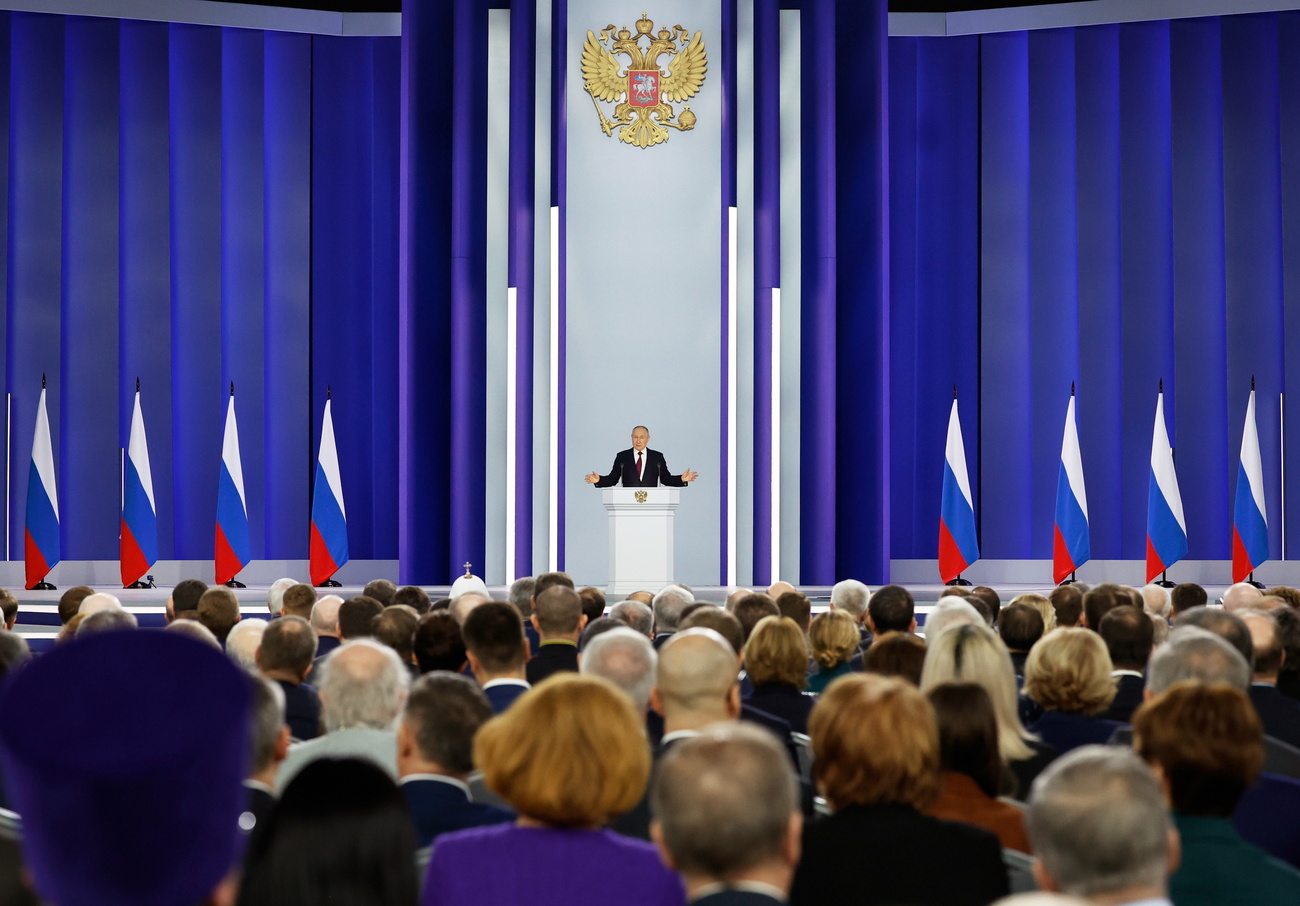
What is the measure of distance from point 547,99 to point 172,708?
12966 millimetres

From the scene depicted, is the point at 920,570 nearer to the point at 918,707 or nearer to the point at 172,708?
the point at 918,707

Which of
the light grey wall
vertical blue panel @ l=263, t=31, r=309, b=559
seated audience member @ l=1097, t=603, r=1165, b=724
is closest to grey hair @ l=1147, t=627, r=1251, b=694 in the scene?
seated audience member @ l=1097, t=603, r=1165, b=724

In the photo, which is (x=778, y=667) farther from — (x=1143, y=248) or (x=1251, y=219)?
(x=1251, y=219)

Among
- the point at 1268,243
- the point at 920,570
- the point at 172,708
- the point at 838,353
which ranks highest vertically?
the point at 1268,243

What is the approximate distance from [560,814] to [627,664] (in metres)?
1.37

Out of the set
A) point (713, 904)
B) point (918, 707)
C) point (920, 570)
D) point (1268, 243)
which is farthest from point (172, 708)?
point (1268, 243)

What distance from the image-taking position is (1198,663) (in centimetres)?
317

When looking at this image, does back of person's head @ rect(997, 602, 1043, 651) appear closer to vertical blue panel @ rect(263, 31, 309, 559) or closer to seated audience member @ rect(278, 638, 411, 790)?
seated audience member @ rect(278, 638, 411, 790)

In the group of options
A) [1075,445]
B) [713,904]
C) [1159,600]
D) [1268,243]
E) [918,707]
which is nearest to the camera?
[713,904]

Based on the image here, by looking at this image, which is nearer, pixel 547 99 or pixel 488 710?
pixel 488 710

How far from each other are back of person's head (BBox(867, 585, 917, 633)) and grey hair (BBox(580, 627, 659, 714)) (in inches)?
82.9

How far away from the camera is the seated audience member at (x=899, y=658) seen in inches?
144

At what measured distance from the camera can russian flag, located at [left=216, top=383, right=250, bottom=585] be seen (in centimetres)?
1219

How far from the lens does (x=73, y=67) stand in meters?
14.4
